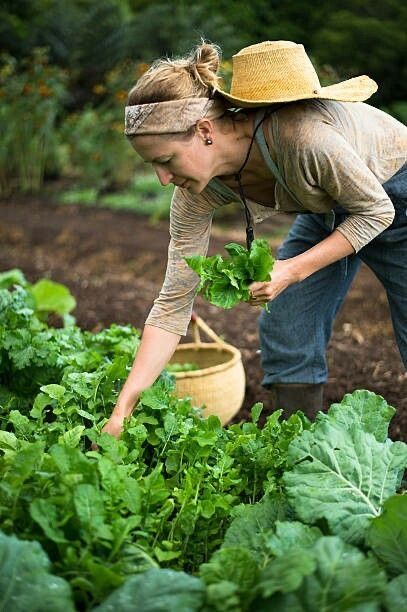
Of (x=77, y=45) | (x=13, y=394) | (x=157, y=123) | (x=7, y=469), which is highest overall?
(x=157, y=123)

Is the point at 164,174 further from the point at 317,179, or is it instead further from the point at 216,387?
the point at 216,387

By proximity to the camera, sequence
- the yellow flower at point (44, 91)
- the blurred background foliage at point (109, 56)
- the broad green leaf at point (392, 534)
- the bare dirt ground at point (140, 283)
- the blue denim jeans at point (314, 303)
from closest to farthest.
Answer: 1. the broad green leaf at point (392, 534)
2. the blue denim jeans at point (314, 303)
3. the bare dirt ground at point (140, 283)
4. the yellow flower at point (44, 91)
5. the blurred background foliage at point (109, 56)

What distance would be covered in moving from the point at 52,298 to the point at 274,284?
6.85 feet

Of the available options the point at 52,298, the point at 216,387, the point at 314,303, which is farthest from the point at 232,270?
the point at 52,298

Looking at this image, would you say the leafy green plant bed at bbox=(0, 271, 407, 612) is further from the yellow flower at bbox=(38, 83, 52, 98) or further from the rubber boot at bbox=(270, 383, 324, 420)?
the yellow flower at bbox=(38, 83, 52, 98)

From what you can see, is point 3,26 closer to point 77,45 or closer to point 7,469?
point 77,45

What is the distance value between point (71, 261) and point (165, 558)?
615 cm

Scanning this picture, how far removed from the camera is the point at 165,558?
76.7 inches

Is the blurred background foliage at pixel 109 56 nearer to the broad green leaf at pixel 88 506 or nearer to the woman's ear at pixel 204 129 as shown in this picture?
the woman's ear at pixel 204 129

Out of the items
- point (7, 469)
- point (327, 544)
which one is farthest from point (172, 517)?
point (327, 544)

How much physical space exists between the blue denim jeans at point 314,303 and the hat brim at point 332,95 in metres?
0.40

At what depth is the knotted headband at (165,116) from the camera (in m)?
2.40

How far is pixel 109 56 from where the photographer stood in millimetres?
15305

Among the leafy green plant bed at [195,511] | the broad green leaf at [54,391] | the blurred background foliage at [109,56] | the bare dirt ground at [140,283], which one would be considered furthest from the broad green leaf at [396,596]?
the blurred background foliage at [109,56]
